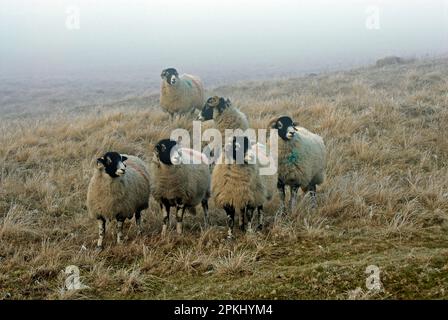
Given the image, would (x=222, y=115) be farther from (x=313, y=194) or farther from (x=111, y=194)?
(x=111, y=194)

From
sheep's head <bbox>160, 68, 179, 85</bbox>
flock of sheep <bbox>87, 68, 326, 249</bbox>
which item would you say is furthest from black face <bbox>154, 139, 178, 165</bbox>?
sheep's head <bbox>160, 68, 179, 85</bbox>

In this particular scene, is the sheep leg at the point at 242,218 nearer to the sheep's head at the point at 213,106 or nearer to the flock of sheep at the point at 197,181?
the flock of sheep at the point at 197,181

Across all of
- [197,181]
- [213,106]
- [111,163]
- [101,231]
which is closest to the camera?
[111,163]

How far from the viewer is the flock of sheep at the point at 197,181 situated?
6.57m

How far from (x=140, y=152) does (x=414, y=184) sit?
5.58 m

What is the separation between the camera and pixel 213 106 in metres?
9.37

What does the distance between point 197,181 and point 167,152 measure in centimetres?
65

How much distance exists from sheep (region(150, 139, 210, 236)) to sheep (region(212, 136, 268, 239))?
443mm

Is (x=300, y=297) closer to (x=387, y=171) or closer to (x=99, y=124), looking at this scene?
(x=387, y=171)

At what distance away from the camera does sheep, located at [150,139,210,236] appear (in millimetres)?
6777

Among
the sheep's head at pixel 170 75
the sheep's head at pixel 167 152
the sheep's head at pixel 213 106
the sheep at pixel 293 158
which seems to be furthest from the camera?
the sheep's head at pixel 170 75

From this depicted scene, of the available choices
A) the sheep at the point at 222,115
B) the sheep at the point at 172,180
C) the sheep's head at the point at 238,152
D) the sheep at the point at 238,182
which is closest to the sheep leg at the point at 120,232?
the sheep at the point at 172,180

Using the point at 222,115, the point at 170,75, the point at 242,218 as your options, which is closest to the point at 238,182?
the point at 242,218

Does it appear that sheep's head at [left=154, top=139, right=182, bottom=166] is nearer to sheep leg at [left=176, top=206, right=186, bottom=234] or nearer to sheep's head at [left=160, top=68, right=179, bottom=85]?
sheep leg at [left=176, top=206, right=186, bottom=234]
